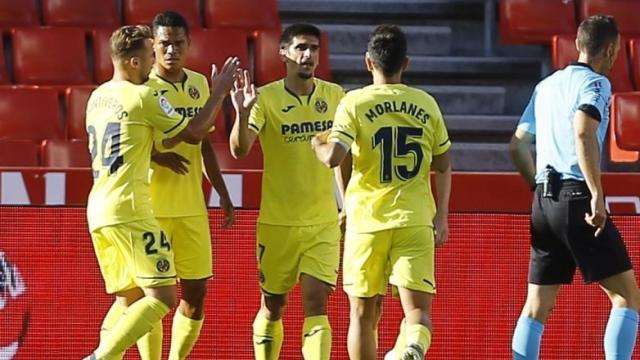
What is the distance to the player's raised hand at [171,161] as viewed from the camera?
26.0 feet

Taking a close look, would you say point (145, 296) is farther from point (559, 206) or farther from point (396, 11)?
point (396, 11)

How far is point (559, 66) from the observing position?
12.0m

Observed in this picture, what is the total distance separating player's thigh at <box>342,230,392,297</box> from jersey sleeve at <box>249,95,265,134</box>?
0.83m

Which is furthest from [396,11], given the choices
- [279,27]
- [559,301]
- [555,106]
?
[555,106]

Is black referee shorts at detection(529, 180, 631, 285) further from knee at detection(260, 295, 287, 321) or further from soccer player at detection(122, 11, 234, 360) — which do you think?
soccer player at detection(122, 11, 234, 360)

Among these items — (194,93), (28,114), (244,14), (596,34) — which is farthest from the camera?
(244,14)

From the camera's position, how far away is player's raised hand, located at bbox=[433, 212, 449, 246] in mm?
7512

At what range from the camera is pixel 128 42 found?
296 inches

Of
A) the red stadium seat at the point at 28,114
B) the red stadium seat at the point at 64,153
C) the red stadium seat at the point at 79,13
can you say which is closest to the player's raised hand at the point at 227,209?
the red stadium seat at the point at 64,153

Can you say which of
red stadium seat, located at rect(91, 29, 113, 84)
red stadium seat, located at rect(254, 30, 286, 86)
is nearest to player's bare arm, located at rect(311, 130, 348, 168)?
red stadium seat, located at rect(254, 30, 286, 86)

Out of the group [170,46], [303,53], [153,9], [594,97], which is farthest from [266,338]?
[153,9]

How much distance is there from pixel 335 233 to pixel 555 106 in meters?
1.37

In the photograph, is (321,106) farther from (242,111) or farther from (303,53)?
(242,111)

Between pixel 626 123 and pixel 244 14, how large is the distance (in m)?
3.44
